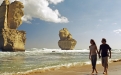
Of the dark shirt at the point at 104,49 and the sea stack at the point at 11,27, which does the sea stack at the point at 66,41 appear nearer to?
the sea stack at the point at 11,27

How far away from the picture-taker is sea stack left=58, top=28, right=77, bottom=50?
5020 inches

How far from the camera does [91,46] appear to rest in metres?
8.66

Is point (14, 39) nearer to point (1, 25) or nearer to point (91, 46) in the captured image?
point (1, 25)

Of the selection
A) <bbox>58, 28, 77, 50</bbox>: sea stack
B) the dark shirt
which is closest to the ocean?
the dark shirt

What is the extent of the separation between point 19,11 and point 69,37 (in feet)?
223

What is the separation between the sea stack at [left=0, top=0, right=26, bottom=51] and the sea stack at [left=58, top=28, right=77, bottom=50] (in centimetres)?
6438

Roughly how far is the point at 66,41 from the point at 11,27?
2638 inches

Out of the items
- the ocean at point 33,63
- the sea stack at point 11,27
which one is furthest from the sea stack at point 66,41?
the ocean at point 33,63

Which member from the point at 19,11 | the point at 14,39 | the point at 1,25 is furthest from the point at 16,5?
the point at 14,39

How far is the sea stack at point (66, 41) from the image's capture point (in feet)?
418

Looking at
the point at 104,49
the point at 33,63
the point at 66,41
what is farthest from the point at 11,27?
the point at 66,41

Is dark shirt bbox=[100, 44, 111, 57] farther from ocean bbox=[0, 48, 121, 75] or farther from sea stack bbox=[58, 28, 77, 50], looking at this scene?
sea stack bbox=[58, 28, 77, 50]

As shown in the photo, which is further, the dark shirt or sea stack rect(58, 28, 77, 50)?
sea stack rect(58, 28, 77, 50)

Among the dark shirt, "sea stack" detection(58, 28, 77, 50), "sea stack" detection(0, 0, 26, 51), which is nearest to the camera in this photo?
the dark shirt
